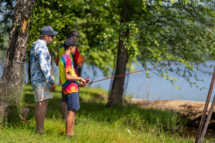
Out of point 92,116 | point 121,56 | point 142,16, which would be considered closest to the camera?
point 92,116

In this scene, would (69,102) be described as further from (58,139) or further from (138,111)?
(138,111)

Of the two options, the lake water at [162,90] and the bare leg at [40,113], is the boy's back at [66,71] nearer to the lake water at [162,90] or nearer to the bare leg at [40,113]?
the bare leg at [40,113]

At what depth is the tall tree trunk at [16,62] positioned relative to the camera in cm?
492

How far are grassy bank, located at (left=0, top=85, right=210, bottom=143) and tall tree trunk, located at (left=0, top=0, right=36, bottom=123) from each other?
1.41ft

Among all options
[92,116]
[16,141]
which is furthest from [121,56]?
[16,141]

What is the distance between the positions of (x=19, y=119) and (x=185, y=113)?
548 centimetres

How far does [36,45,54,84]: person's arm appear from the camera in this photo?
418 centimetres

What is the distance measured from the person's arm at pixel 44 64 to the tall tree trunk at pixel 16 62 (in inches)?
39.1

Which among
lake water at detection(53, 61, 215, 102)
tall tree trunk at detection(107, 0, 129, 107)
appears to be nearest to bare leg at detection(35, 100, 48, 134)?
tall tree trunk at detection(107, 0, 129, 107)

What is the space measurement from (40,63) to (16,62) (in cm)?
107

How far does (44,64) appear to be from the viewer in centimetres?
420

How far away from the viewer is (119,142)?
13.9ft

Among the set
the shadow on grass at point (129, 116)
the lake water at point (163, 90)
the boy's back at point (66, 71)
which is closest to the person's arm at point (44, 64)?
the boy's back at point (66, 71)

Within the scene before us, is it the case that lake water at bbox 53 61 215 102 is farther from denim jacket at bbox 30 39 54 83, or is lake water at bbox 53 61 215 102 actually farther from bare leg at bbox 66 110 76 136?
denim jacket at bbox 30 39 54 83
